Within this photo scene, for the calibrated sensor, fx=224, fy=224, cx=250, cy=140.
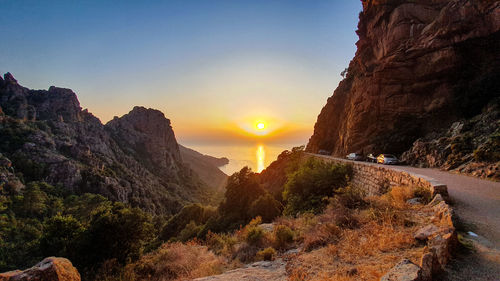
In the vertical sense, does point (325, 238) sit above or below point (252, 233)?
above

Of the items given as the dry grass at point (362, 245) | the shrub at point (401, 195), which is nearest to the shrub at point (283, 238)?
the dry grass at point (362, 245)

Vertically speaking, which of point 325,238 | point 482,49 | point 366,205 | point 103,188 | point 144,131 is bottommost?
point 103,188

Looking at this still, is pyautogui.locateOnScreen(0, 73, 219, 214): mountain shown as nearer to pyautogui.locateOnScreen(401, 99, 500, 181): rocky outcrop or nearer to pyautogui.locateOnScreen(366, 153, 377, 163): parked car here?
pyautogui.locateOnScreen(366, 153, 377, 163): parked car

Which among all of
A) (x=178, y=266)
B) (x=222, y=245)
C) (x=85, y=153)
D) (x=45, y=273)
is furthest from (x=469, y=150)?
(x=85, y=153)

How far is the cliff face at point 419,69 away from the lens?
19.1m

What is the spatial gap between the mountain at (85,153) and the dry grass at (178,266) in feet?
201

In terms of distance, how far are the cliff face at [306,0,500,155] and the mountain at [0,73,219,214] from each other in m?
62.9

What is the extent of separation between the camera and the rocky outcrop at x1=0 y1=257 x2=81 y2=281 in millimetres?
4922

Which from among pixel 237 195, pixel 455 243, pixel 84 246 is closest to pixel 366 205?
pixel 455 243

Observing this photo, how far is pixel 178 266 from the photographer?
7.27 m

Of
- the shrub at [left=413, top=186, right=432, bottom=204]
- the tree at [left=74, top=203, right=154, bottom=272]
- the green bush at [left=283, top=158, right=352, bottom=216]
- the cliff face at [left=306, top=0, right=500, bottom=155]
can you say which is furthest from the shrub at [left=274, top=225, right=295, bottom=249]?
the cliff face at [left=306, top=0, right=500, bottom=155]

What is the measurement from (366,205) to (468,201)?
8.80 ft

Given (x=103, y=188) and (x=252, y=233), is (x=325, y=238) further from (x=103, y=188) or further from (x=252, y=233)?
(x=103, y=188)

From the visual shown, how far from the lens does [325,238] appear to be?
19.1 feet
